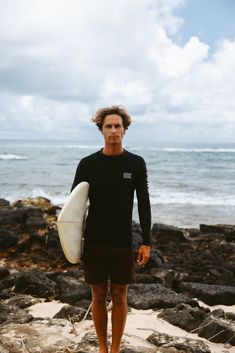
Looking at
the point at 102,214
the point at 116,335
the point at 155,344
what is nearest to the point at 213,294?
the point at 155,344

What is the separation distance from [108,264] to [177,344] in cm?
126

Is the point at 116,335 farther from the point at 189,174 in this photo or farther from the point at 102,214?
the point at 189,174

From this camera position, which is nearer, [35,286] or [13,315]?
[13,315]

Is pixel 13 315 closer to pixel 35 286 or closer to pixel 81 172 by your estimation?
pixel 35 286

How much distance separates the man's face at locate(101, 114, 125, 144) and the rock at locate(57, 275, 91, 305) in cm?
323

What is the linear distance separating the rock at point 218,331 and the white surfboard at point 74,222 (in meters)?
1.95

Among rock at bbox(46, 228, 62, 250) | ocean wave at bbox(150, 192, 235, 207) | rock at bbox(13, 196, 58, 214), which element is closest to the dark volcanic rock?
rock at bbox(46, 228, 62, 250)

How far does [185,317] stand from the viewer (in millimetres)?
5137

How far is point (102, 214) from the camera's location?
3.64m

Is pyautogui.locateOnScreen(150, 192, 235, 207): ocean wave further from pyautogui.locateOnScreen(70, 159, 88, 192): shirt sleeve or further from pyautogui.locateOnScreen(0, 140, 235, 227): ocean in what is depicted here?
pyautogui.locateOnScreen(70, 159, 88, 192): shirt sleeve

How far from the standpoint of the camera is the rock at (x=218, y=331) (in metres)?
4.63

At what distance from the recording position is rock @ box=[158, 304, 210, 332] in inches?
198

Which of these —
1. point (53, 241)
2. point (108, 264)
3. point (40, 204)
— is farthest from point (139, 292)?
point (40, 204)

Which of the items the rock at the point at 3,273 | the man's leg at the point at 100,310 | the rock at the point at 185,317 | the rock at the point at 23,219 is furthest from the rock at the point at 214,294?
the rock at the point at 23,219
